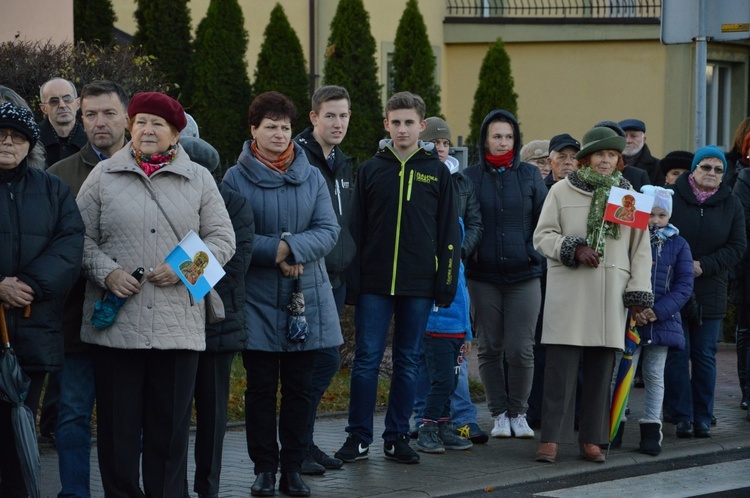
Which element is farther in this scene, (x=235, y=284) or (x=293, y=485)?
(x=293, y=485)

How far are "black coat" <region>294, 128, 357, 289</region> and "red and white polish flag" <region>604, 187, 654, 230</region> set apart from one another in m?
1.61

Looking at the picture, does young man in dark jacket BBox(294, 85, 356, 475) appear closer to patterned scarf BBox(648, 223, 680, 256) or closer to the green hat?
the green hat

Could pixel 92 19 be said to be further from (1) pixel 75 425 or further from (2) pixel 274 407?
(1) pixel 75 425

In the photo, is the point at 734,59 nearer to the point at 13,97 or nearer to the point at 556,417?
the point at 556,417

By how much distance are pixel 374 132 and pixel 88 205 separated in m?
17.7

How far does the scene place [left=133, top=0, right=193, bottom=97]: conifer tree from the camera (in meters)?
22.0

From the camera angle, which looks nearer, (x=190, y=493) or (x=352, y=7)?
(x=190, y=493)

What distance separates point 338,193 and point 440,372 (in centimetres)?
142

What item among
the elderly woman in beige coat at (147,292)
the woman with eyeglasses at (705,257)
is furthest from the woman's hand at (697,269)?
the elderly woman in beige coat at (147,292)

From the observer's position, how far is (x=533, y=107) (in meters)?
27.8

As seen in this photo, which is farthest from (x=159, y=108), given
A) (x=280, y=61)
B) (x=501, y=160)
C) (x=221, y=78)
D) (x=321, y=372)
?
(x=280, y=61)

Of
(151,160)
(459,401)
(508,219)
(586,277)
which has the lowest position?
(459,401)

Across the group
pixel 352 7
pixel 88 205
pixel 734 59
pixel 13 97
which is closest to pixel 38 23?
pixel 352 7

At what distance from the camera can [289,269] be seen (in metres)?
7.12
